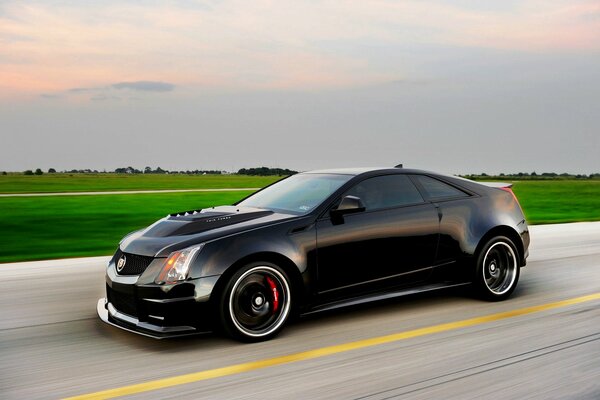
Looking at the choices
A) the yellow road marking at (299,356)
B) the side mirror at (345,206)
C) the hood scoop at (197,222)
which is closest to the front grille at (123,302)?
the hood scoop at (197,222)

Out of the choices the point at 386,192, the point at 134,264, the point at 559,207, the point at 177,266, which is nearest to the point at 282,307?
the point at 177,266

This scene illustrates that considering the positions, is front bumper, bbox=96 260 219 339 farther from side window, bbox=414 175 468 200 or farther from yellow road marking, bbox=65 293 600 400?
side window, bbox=414 175 468 200

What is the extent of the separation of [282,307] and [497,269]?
277cm

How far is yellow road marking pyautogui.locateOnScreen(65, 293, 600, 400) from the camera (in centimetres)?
448

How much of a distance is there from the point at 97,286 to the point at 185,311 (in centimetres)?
337

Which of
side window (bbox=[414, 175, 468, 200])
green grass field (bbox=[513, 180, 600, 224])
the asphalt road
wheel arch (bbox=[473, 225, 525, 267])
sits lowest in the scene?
green grass field (bbox=[513, 180, 600, 224])

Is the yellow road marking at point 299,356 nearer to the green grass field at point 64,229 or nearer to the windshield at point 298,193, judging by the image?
the windshield at point 298,193

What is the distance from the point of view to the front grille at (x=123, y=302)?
18.3 ft

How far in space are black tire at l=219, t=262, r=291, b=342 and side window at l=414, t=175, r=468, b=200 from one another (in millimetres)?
1986

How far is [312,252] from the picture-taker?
593 centimetres

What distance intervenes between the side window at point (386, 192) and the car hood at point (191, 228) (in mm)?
827

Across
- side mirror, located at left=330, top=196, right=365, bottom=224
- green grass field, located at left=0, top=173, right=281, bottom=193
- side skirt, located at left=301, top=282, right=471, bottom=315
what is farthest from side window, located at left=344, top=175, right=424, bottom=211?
green grass field, located at left=0, top=173, right=281, bottom=193

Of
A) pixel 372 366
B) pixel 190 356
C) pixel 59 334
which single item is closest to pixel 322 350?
pixel 372 366

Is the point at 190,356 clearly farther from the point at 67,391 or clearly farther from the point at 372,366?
the point at 372,366
